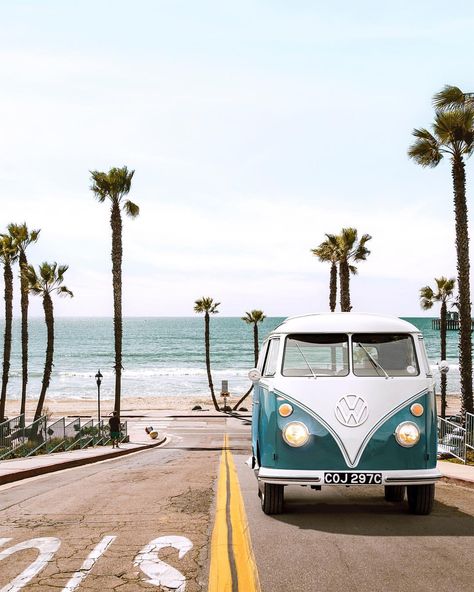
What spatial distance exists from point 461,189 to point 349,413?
69.7 feet

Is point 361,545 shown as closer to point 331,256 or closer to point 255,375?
point 255,375

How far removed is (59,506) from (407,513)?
16.0 feet

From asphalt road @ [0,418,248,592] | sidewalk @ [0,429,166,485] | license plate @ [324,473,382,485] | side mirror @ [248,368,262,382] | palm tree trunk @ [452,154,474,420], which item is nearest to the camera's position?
asphalt road @ [0,418,248,592]

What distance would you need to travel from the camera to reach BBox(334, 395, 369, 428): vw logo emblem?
8070mm

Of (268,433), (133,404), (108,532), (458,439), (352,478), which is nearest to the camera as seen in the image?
(108,532)

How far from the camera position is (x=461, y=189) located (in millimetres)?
27109

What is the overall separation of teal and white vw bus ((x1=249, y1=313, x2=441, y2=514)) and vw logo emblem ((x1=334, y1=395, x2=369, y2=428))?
1cm

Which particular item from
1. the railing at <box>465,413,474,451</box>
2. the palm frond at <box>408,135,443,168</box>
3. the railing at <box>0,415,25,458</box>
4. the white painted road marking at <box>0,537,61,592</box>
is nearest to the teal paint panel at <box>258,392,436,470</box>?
the white painted road marking at <box>0,537,61,592</box>

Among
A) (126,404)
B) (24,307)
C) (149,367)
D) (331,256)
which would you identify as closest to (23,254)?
(24,307)

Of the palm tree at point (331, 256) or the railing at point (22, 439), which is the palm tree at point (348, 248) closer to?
the palm tree at point (331, 256)

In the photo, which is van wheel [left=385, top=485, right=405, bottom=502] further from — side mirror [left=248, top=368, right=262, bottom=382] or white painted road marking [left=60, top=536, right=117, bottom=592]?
white painted road marking [left=60, top=536, right=117, bottom=592]

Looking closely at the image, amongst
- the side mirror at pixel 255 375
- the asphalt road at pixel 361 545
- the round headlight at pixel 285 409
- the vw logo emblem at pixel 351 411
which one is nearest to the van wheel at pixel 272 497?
the asphalt road at pixel 361 545

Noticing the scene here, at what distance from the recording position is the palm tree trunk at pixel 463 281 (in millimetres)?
26094

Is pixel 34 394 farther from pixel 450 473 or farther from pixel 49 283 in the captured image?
pixel 450 473
